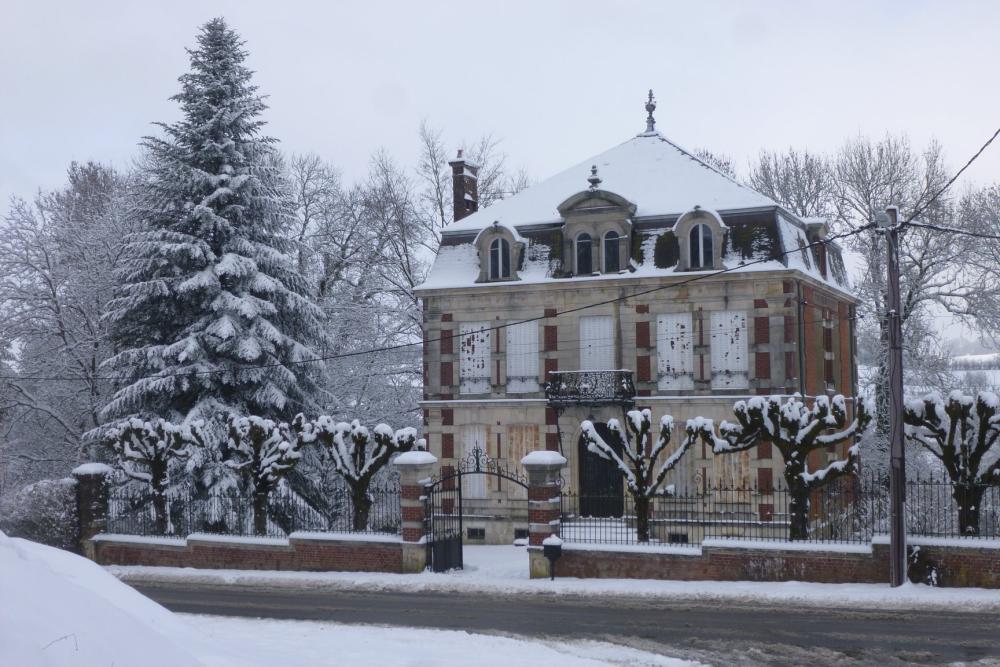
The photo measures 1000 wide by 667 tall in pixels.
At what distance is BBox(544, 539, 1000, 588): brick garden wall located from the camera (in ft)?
60.3

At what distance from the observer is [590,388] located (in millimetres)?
29719

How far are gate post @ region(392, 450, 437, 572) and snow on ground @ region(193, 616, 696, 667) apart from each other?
6278 mm

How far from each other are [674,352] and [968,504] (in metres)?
11.3

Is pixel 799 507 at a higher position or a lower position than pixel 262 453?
lower

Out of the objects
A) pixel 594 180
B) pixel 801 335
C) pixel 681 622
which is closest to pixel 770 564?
pixel 681 622

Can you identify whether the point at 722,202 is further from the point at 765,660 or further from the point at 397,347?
the point at 765,660

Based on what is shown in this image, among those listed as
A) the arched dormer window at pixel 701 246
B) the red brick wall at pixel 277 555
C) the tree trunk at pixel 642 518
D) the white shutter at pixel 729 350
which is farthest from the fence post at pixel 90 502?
the arched dormer window at pixel 701 246

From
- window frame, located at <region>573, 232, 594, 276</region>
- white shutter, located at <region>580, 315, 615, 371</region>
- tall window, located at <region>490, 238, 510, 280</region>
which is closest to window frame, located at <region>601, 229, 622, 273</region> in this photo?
window frame, located at <region>573, 232, 594, 276</region>

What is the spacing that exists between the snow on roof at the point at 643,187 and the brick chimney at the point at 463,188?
5.76ft

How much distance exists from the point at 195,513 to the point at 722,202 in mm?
16730

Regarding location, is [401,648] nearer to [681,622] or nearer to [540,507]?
[681,622]

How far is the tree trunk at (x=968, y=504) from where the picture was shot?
19.2 metres

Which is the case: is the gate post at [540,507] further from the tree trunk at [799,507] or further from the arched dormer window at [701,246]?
the arched dormer window at [701,246]

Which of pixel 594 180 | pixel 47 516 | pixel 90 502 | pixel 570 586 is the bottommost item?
pixel 570 586
